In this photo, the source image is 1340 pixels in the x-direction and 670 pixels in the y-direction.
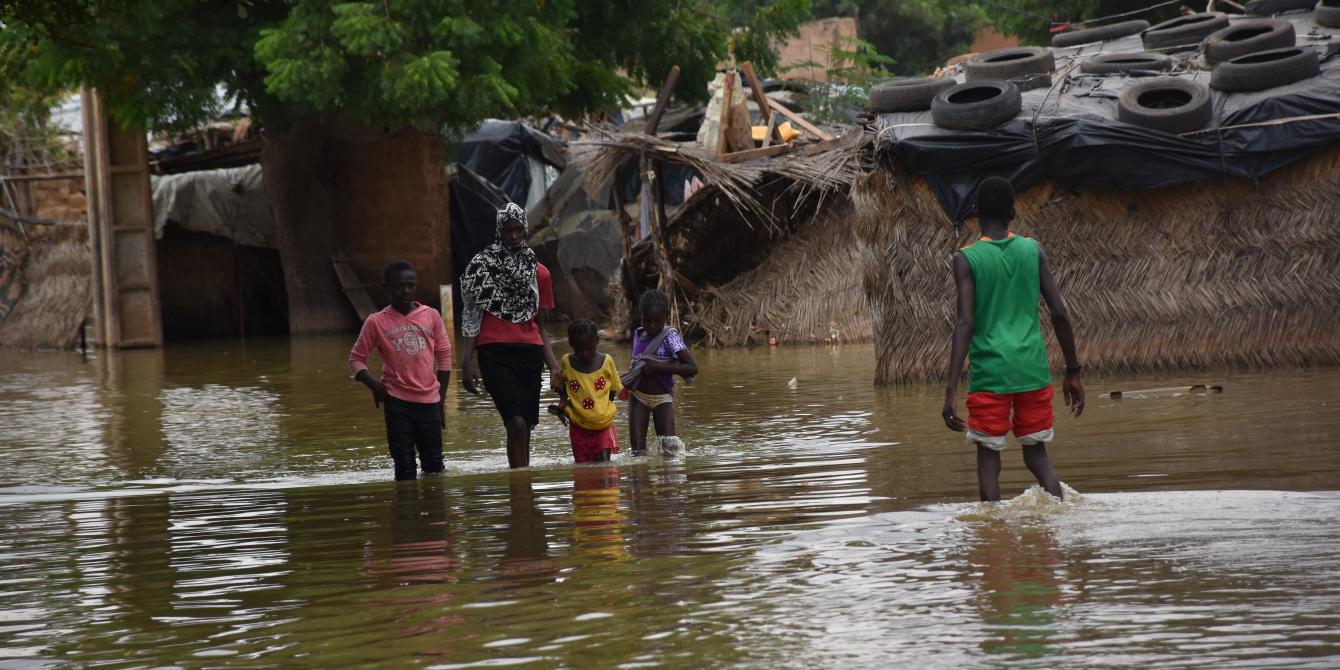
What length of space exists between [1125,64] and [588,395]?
777cm

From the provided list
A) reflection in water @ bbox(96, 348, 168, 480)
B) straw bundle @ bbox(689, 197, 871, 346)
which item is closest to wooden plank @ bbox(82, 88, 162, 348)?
reflection in water @ bbox(96, 348, 168, 480)

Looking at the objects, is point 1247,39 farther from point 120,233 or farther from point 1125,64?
point 120,233

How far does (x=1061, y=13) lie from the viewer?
31.7 m

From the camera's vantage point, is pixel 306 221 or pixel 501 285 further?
pixel 306 221

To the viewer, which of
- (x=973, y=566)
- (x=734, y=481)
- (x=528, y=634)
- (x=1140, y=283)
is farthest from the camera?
(x=1140, y=283)

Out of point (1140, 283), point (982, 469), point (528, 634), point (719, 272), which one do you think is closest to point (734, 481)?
point (982, 469)

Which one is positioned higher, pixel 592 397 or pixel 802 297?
pixel 802 297

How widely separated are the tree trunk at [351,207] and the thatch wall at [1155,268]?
1313cm

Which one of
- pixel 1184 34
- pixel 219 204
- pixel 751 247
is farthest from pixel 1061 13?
pixel 219 204

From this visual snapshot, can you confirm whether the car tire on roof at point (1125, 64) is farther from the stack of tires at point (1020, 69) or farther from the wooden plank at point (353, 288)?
the wooden plank at point (353, 288)

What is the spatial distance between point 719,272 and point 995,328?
47.1 ft

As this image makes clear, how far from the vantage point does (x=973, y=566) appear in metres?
5.48

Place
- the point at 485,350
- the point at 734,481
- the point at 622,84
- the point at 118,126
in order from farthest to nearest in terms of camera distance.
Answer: the point at 622,84 → the point at 118,126 → the point at 485,350 → the point at 734,481

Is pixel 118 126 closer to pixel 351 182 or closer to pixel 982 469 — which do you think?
pixel 351 182
